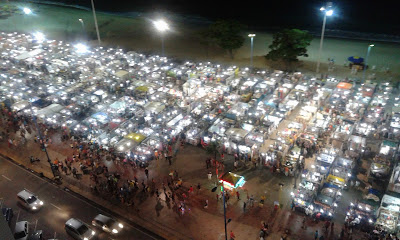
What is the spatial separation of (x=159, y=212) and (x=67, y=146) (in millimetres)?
12048

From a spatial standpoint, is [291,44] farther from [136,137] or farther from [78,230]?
A: [78,230]

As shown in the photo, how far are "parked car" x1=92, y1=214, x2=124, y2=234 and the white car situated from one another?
473 cm

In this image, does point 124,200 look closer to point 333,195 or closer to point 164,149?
point 164,149

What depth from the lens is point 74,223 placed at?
60.4ft

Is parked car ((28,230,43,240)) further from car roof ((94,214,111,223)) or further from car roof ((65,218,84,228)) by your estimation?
car roof ((94,214,111,223))

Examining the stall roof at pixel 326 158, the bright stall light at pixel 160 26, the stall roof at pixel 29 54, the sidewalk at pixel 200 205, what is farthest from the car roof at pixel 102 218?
the stall roof at pixel 29 54

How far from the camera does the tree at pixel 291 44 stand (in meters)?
36.6

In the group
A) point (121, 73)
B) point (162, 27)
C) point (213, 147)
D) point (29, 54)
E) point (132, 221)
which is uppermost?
point (162, 27)

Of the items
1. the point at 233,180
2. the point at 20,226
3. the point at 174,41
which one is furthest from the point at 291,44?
the point at 20,226

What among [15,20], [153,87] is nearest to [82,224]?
[153,87]

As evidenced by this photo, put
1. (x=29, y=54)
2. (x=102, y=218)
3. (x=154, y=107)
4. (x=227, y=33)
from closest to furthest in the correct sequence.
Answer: (x=102, y=218), (x=154, y=107), (x=227, y=33), (x=29, y=54)

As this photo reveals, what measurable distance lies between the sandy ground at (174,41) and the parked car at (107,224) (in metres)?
28.7

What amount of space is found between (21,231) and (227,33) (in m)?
33.0

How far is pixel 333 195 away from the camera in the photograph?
1934 centimetres
